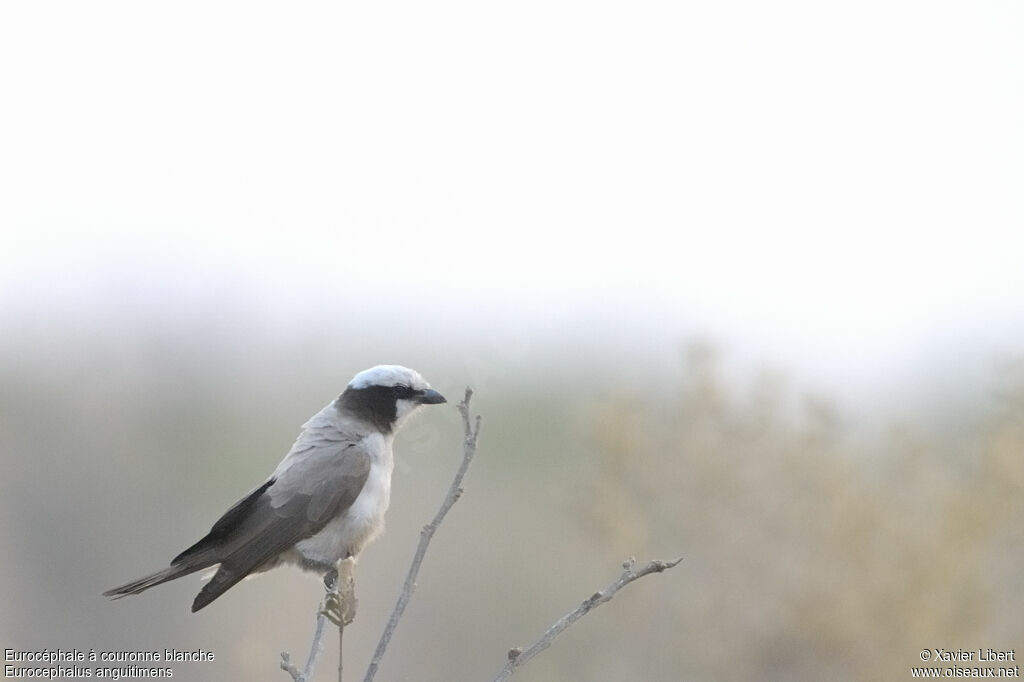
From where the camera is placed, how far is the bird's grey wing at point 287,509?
365cm

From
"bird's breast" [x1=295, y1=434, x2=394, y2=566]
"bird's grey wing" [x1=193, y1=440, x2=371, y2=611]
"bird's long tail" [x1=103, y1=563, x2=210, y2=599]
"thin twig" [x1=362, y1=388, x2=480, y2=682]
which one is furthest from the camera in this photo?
"bird's breast" [x1=295, y1=434, x2=394, y2=566]

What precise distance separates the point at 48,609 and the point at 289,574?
1.64 metres

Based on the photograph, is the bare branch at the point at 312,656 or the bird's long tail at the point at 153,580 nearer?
the bare branch at the point at 312,656

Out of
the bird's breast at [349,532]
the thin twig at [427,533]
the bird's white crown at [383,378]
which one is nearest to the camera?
the thin twig at [427,533]

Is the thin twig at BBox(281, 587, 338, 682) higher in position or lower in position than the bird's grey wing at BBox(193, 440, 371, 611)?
lower

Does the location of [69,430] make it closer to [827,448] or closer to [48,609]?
[48,609]

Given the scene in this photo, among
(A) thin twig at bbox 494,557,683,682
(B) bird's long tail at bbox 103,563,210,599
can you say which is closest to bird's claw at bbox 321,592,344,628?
(A) thin twig at bbox 494,557,683,682

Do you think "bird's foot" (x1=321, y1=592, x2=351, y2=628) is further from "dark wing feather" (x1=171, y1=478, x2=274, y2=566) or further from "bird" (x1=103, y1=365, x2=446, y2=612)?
"dark wing feather" (x1=171, y1=478, x2=274, y2=566)

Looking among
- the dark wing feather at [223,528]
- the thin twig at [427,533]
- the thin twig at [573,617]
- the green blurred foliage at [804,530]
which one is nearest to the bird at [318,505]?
the dark wing feather at [223,528]

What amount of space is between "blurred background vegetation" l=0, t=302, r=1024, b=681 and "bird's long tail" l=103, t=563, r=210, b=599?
0.80 m

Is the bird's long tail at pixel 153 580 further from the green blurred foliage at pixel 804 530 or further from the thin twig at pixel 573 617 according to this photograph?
the green blurred foliage at pixel 804 530

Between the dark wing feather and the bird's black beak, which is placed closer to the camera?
the dark wing feather

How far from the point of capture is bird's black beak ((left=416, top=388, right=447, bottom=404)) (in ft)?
14.1

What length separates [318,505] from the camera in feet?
12.5
